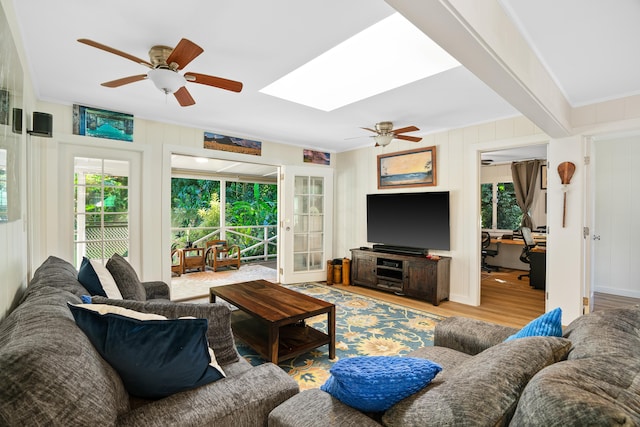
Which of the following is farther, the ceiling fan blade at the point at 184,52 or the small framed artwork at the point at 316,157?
the small framed artwork at the point at 316,157

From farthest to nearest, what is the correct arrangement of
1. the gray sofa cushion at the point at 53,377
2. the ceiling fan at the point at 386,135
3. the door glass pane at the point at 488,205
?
the door glass pane at the point at 488,205 → the ceiling fan at the point at 386,135 → the gray sofa cushion at the point at 53,377

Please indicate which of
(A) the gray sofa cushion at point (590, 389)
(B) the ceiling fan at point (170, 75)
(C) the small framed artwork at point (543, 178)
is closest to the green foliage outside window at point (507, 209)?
(C) the small framed artwork at point (543, 178)

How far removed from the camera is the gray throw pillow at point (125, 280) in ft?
7.50

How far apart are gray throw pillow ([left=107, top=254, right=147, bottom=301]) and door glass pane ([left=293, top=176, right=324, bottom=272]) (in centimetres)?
305

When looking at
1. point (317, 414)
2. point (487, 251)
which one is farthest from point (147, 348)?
point (487, 251)

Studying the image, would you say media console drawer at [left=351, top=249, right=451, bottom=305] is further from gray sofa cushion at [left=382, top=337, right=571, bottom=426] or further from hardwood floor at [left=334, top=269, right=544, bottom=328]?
gray sofa cushion at [left=382, top=337, right=571, bottom=426]

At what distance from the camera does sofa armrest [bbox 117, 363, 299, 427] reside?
1.05 meters

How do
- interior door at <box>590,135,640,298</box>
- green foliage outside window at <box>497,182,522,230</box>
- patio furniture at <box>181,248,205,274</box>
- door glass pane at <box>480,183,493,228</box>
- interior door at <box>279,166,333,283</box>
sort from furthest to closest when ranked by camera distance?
door glass pane at <box>480,183,493,228</box> < green foliage outside window at <box>497,182,522,230</box> < patio furniture at <box>181,248,205,274</box> < interior door at <box>279,166,333,283</box> < interior door at <box>590,135,640,298</box>

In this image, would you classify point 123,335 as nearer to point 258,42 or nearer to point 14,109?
point 14,109

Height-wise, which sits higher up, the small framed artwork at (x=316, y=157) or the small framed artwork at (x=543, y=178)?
the small framed artwork at (x=316, y=157)

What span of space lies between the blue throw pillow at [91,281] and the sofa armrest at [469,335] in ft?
7.10

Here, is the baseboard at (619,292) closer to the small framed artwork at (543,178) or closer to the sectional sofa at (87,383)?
the small framed artwork at (543,178)

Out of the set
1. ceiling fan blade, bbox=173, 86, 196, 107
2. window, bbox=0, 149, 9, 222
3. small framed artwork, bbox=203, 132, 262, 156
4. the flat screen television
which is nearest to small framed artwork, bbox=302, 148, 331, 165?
small framed artwork, bbox=203, 132, 262, 156

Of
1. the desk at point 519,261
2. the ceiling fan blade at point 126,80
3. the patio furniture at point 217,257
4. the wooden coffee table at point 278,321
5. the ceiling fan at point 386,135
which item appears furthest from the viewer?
the patio furniture at point 217,257
